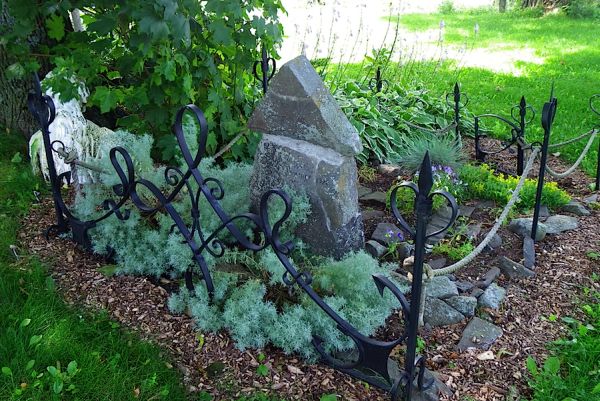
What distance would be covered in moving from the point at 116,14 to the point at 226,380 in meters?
2.36

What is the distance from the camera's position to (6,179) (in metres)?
4.20

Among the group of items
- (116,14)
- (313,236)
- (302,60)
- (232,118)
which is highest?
(116,14)

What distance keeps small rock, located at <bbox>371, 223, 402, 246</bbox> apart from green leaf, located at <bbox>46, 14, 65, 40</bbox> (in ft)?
8.82

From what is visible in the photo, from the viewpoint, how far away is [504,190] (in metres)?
4.23

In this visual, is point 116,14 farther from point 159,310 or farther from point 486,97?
point 486,97

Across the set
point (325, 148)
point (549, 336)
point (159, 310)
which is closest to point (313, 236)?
point (325, 148)

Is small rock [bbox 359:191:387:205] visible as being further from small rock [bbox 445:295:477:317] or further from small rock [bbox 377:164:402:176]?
small rock [bbox 445:295:477:317]

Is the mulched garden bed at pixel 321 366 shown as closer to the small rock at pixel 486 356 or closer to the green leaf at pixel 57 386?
the small rock at pixel 486 356

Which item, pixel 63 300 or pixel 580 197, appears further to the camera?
pixel 580 197

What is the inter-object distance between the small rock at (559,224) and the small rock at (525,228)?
96 mm

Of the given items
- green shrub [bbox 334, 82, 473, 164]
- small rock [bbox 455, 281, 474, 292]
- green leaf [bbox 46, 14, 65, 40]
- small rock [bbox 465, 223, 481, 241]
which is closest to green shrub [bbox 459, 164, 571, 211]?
small rock [bbox 465, 223, 481, 241]

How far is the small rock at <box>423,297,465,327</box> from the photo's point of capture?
2.93 m

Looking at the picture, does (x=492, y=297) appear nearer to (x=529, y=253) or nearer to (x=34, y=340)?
(x=529, y=253)

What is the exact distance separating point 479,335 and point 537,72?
744 cm
